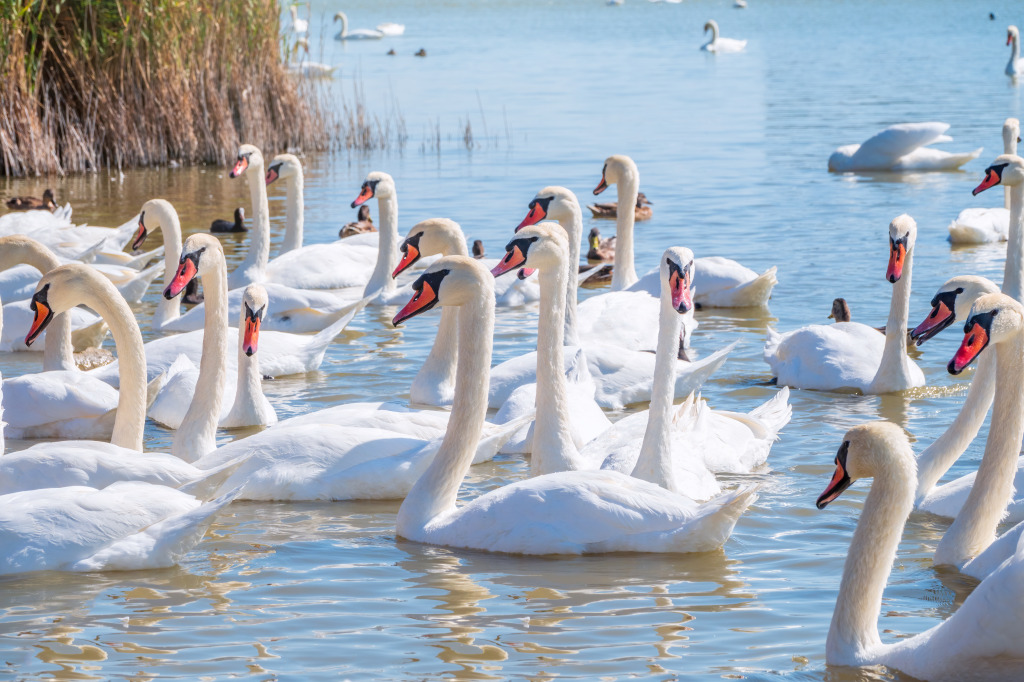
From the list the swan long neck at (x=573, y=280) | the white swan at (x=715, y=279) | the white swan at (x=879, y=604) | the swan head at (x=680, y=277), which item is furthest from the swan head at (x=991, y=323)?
the white swan at (x=715, y=279)

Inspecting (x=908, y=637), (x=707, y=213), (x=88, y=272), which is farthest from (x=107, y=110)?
(x=908, y=637)

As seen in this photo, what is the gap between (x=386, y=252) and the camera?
12.3 metres

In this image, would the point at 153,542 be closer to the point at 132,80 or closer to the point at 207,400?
the point at 207,400

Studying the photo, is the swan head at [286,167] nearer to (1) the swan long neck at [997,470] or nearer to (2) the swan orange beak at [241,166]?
(2) the swan orange beak at [241,166]

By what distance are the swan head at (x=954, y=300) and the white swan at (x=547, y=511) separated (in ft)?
5.52

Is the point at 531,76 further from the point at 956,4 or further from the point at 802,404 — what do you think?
the point at 956,4

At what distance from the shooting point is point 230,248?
14852mm

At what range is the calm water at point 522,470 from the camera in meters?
4.97

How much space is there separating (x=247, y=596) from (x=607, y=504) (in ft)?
4.58

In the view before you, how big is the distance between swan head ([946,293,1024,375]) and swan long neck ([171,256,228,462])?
3.55 meters

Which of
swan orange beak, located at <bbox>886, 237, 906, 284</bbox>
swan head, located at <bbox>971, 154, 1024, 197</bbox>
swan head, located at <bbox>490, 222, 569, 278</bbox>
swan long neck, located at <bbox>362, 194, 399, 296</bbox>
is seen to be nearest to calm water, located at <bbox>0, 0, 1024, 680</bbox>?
swan long neck, located at <bbox>362, 194, 399, 296</bbox>

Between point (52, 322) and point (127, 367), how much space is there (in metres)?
1.86

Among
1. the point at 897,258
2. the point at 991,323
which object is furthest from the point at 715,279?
the point at 991,323

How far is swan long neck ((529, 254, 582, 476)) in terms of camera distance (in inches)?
264
